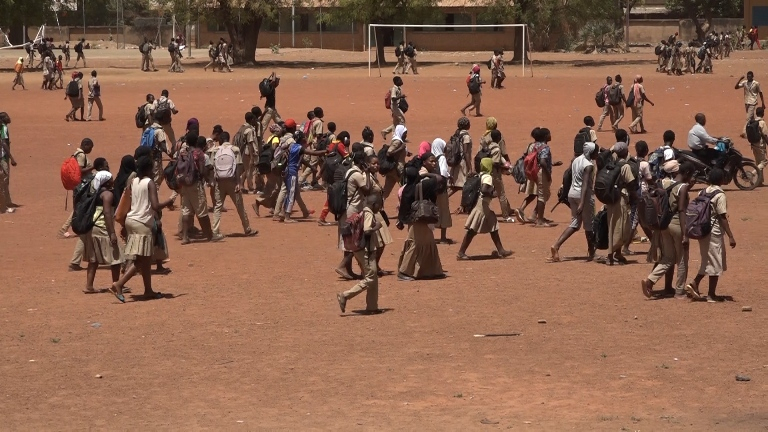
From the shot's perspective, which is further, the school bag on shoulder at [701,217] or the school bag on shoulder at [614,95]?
the school bag on shoulder at [614,95]

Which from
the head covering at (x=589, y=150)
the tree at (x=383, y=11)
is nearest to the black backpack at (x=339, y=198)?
the head covering at (x=589, y=150)

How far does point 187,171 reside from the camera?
15.1 m

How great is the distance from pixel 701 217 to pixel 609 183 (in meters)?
2.09

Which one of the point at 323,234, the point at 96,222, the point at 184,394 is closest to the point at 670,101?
the point at 323,234

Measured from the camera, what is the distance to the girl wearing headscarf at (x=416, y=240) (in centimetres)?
1266

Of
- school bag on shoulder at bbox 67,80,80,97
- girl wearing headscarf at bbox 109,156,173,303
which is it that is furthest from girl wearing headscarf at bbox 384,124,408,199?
school bag on shoulder at bbox 67,80,80,97

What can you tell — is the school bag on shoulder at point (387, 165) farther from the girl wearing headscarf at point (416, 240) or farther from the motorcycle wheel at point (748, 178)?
the motorcycle wheel at point (748, 178)

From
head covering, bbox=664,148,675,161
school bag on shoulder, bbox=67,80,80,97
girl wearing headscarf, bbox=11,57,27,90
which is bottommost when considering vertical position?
head covering, bbox=664,148,675,161

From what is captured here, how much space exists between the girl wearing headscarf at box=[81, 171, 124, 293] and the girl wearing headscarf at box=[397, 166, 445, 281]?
294cm

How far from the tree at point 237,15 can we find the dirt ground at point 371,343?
1227 inches

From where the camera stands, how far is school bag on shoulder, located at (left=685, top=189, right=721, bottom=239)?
433 inches

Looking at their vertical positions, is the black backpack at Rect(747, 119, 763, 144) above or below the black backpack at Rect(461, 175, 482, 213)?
above

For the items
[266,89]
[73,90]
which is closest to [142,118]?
[266,89]

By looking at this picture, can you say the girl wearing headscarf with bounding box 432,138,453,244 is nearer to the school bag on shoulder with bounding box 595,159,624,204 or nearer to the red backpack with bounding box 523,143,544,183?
the red backpack with bounding box 523,143,544,183
